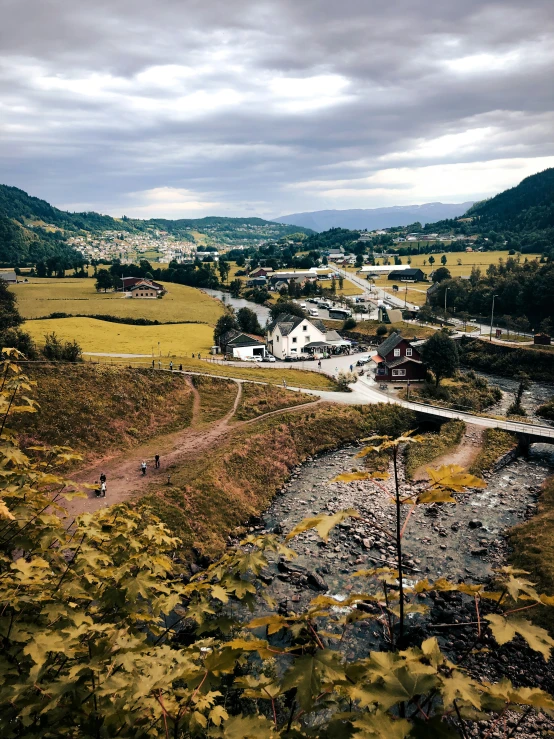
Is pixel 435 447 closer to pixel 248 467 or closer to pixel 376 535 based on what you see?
pixel 376 535

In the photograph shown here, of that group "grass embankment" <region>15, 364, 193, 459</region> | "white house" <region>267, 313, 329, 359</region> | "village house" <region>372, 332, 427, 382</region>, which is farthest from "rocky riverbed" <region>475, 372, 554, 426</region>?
"grass embankment" <region>15, 364, 193, 459</region>

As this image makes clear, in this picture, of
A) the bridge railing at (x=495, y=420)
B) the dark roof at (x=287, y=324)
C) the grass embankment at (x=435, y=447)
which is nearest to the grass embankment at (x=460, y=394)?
the bridge railing at (x=495, y=420)

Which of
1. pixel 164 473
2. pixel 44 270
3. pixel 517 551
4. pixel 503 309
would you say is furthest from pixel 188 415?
pixel 44 270

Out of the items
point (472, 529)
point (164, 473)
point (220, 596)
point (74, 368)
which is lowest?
point (472, 529)

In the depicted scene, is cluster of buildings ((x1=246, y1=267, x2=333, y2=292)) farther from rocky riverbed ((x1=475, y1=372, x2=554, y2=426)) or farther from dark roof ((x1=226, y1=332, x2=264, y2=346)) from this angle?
rocky riverbed ((x1=475, y1=372, x2=554, y2=426))

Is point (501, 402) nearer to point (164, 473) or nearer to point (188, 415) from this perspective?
point (188, 415)

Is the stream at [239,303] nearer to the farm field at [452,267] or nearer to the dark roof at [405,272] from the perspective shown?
the farm field at [452,267]

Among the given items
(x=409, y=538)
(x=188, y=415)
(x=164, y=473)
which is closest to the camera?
(x=409, y=538)
